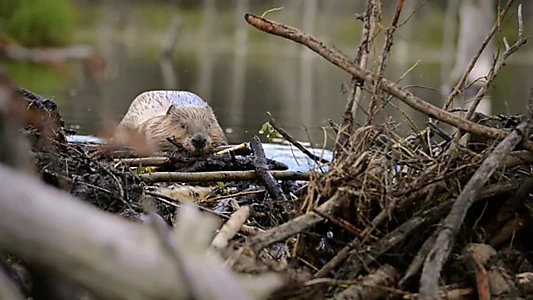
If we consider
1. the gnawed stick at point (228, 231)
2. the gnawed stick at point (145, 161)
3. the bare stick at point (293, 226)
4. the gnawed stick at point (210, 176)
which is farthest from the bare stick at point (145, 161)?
the gnawed stick at point (228, 231)

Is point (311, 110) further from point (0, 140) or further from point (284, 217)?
point (0, 140)

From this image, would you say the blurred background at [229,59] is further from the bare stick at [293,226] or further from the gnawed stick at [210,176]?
the bare stick at [293,226]

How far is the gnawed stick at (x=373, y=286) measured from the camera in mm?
2428

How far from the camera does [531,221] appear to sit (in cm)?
283

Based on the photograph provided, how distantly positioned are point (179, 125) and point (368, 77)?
2.82 m

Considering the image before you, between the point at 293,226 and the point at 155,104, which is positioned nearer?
the point at 293,226

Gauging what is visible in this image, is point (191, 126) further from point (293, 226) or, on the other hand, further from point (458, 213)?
point (458, 213)

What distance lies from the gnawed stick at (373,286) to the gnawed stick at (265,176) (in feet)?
4.62

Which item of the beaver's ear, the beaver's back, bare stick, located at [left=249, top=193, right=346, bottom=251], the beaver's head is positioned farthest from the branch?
the beaver's back

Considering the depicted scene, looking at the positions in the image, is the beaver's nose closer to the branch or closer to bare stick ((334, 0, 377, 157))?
bare stick ((334, 0, 377, 157))

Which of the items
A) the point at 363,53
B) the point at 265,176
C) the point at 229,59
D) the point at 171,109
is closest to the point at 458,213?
the point at 363,53

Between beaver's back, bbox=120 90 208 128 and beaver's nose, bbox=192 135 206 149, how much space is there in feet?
2.93

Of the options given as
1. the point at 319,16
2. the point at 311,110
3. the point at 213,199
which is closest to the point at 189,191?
the point at 213,199

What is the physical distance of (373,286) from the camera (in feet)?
8.06
